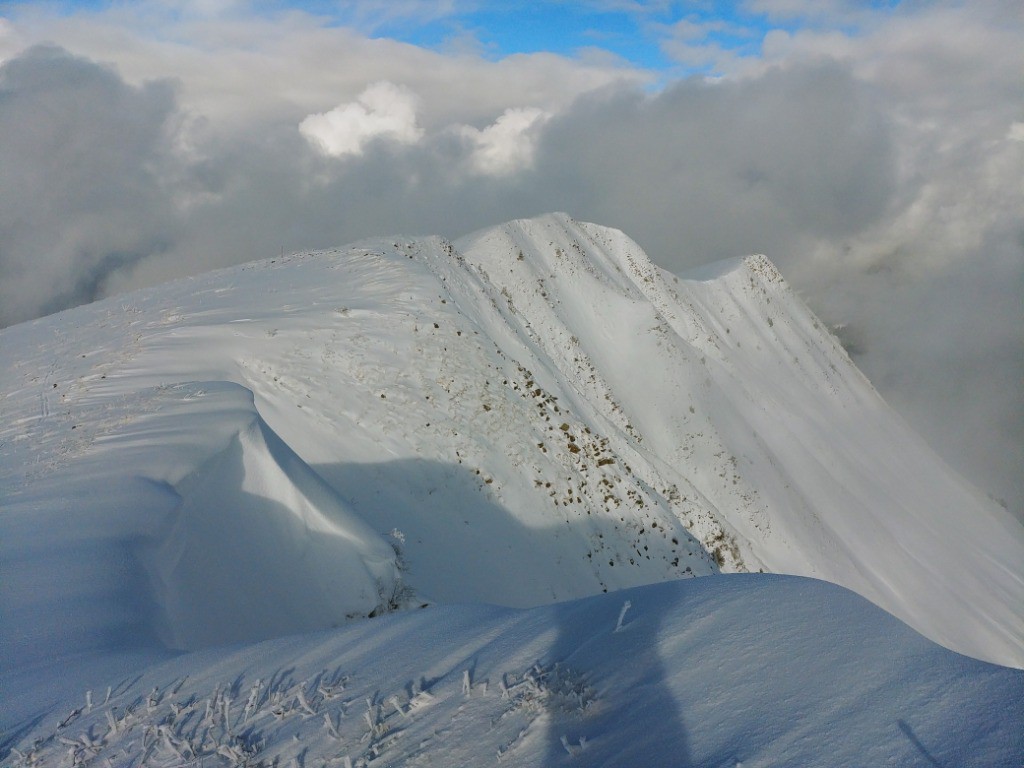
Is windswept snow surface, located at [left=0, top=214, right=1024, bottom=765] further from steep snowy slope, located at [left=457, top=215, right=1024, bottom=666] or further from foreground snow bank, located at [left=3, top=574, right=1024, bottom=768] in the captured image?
steep snowy slope, located at [left=457, top=215, right=1024, bottom=666]

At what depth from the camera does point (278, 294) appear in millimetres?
23125

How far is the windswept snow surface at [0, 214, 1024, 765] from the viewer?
6.88 metres

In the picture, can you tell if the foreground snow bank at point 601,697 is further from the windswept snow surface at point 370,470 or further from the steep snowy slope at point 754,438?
the steep snowy slope at point 754,438

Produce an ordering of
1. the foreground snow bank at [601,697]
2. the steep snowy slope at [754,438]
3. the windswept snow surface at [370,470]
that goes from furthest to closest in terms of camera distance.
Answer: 1. the steep snowy slope at [754,438]
2. the windswept snow surface at [370,470]
3. the foreground snow bank at [601,697]

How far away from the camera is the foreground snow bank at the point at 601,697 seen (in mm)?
3375

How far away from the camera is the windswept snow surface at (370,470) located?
6875mm

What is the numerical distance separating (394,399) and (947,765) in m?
17.5

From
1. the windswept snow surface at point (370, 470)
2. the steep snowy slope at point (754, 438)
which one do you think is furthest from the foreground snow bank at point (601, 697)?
the steep snowy slope at point (754, 438)

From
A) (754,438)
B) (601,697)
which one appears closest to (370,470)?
(601,697)

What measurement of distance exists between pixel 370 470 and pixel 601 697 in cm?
1388

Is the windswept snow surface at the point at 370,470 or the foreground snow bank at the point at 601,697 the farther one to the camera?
the windswept snow surface at the point at 370,470

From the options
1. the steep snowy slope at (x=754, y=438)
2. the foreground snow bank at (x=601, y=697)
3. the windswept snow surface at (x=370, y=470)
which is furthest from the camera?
the steep snowy slope at (x=754, y=438)

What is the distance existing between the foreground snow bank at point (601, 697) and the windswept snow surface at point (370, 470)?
0.13 metres

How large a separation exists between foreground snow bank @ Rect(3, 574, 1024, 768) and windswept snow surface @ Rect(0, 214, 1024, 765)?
134 millimetres
